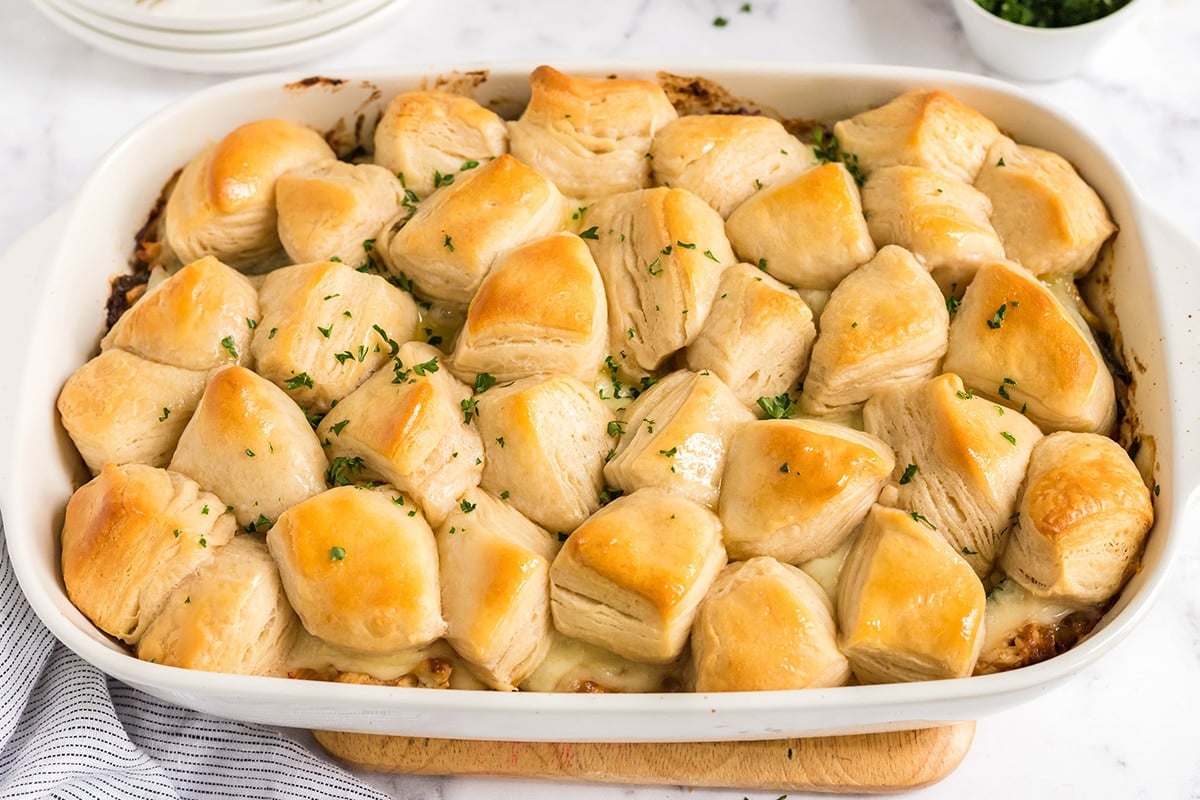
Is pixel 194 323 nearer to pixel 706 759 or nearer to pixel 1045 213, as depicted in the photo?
pixel 706 759

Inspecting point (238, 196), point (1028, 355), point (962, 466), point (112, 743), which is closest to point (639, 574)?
point (962, 466)

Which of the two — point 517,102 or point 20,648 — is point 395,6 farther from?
point 20,648

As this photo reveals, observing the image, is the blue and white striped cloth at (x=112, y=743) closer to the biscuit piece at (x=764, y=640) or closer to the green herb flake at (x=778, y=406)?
the biscuit piece at (x=764, y=640)

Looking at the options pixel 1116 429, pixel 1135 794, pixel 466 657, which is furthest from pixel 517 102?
pixel 1135 794

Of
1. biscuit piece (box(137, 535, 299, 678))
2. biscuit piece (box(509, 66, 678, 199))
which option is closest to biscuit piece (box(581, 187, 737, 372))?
biscuit piece (box(509, 66, 678, 199))

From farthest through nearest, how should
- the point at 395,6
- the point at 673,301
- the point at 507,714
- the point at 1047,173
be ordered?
the point at 395,6
the point at 1047,173
the point at 673,301
the point at 507,714

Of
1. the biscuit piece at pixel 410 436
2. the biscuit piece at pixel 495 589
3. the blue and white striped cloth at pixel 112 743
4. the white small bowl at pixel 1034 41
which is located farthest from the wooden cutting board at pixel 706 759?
the white small bowl at pixel 1034 41
